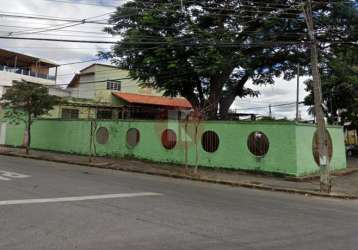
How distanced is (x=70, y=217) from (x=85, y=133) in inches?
702

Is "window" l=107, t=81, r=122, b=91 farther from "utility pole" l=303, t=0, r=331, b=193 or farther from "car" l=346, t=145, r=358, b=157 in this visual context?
"utility pole" l=303, t=0, r=331, b=193

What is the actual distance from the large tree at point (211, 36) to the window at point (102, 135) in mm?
3762

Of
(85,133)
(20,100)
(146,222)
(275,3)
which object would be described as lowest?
(146,222)

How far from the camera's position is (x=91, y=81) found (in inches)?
1608

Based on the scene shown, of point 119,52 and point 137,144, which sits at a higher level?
point 119,52

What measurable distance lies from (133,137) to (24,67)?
35932 millimetres

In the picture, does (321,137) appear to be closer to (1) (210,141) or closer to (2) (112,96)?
(1) (210,141)

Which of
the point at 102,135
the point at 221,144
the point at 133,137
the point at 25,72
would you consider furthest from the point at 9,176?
the point at 25,72

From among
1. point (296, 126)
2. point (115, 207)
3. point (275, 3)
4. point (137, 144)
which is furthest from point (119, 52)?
point (115, 207)

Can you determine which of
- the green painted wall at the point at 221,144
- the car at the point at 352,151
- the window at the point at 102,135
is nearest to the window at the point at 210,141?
the green painted wall at the point at 221,144

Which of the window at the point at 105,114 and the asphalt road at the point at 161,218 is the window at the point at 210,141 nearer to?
the asphalt road at the point at 161,218

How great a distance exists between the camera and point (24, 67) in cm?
5303

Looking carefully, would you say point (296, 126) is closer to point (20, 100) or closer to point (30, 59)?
point (20, 100)

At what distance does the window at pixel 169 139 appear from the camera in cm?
2045
